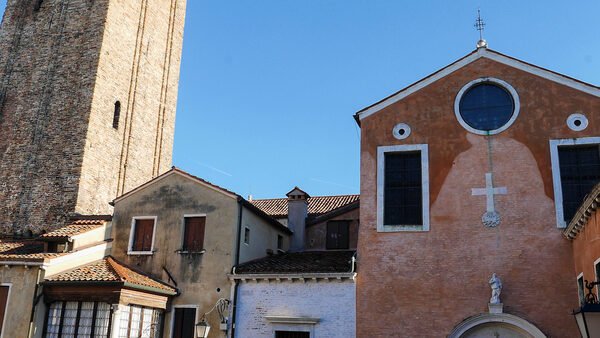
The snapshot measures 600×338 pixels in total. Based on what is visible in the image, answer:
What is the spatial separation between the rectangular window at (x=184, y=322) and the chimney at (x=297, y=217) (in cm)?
561

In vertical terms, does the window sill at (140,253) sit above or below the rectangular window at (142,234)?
below

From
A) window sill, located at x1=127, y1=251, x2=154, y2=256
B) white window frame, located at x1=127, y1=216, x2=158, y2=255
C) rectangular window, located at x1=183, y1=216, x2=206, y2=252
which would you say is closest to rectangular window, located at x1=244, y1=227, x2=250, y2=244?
rectangular window, located at x1=183, y1=216, x2=206, y2=252

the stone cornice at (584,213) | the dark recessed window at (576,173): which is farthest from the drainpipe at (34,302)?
the dark recessed window at (576,173)

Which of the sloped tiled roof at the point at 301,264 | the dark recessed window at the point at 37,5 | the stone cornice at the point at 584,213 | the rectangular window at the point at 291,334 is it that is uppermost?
the dark recessed window at the point at 37,5

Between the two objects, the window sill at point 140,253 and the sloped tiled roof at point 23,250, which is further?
the window sill at point 140,253

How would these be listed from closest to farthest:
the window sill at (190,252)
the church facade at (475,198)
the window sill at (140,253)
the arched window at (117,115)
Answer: the church facade at (475,198)
the window sill at (190,252)
the window sill at (140,253)
the arched window at (117,115)

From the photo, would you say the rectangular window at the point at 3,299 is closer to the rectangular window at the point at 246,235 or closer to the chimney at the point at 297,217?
the rectangular window at the point at 246,235

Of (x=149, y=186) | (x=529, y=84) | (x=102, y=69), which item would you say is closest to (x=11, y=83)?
(x=102, y=69)

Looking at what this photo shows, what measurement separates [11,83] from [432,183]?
22.3 meters

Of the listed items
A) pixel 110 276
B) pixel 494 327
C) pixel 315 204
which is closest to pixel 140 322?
pixel 110 276

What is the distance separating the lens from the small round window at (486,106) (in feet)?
61.1

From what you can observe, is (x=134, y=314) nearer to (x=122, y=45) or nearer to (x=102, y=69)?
(x=102, y=69)

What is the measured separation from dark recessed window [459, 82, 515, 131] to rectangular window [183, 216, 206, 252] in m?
9.24

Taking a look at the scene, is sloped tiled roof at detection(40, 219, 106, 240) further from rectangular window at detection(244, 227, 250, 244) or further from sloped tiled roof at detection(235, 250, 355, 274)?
sloped tiled roof at detection(235, 250, 355, 274)
